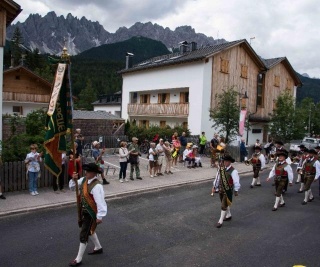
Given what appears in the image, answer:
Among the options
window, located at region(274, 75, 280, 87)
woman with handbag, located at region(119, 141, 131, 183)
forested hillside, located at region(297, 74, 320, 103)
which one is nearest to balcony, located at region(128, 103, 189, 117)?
window, located at region(274, 75, 280, 87)

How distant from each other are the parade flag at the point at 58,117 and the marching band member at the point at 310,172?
873 centimetres

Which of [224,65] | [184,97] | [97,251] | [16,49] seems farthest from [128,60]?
[16,49]

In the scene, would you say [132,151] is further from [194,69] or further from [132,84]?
[132,84]

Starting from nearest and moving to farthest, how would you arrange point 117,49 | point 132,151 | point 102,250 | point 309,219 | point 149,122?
point 102,250, point 309,219, point 132,151, point 149,122, point 117,49

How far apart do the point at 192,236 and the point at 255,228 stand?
71.3 inches

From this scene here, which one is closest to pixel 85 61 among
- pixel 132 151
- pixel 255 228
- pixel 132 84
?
pixel 132 84

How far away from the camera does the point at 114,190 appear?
11797 millimetres

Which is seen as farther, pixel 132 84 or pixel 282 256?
pixel 132 84

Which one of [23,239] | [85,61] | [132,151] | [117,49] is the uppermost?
[117,49]

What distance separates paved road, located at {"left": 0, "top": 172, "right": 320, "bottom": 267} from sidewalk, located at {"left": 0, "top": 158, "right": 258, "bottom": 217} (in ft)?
1.43

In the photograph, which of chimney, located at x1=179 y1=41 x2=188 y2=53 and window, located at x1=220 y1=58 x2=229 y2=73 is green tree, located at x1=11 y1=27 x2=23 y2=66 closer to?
chimney, located at x1=179 y1=41 x2=188 y2=53

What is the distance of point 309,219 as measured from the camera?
9.24m

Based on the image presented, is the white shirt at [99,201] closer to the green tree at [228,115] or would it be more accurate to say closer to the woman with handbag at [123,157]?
the woman with handbag at [123,157]

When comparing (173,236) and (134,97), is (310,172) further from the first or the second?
(134,97)
